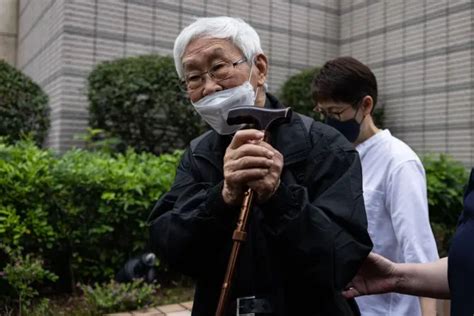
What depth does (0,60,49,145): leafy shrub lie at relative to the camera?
6719mm

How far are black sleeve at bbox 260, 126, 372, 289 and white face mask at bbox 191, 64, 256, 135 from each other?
0.25 meters

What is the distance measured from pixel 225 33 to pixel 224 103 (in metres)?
0.21

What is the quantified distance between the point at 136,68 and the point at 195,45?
5.27 metres

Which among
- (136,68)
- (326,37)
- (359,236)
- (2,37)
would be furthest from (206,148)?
(2,37)

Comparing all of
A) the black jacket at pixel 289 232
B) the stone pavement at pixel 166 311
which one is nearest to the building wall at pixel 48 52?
the stone pavement at pixel 166 311

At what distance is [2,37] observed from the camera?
1033 centimetres

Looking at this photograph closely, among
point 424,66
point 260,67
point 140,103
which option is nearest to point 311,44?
point 424,66

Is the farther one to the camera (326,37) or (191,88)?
(326,37)

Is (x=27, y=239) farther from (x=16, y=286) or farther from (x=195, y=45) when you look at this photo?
(x=195, y=45)

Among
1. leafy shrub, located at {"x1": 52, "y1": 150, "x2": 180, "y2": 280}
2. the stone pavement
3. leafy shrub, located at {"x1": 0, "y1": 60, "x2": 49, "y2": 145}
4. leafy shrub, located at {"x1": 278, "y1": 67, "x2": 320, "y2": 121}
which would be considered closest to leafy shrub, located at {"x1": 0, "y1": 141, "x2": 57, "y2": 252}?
leafy shrub, located at {"x1": 52, "y1": 150, "x2": 180, "y2": 280}

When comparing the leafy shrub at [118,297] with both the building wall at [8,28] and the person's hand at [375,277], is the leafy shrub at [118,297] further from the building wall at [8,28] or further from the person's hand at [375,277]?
the building wall at [8,28]

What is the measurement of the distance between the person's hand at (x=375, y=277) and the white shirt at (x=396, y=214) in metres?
0.38

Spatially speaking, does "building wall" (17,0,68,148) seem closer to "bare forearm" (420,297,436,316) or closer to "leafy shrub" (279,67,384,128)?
"leafy shrub" (279,67,384,128)

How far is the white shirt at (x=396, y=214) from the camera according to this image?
195 cm
